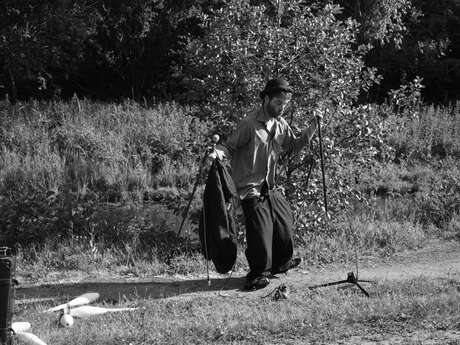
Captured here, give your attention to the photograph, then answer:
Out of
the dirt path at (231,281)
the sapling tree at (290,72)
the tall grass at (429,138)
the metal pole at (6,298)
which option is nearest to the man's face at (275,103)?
the sapling tree at (290,72)

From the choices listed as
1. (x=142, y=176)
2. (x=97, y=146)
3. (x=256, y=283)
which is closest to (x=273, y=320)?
(x=256, y=283)

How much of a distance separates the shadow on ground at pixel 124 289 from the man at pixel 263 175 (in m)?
0.45

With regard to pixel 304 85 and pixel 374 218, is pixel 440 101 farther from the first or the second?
pixel 304 85

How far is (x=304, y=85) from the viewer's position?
8766 mm

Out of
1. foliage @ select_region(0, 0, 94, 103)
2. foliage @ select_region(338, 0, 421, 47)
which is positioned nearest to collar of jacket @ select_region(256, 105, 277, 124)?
foliage @ select_region(338, 0, 421, 47)

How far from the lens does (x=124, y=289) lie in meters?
7.30

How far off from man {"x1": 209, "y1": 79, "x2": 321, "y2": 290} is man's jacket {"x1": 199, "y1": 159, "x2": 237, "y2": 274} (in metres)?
0.15

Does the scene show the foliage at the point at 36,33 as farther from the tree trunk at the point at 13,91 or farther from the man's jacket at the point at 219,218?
the man's jacket at the point at 219,218

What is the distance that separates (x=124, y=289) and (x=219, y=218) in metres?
1.25

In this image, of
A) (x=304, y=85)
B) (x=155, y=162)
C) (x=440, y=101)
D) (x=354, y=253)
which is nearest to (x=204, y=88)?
(x=304, y=85)

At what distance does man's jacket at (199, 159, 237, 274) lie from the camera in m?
6.88

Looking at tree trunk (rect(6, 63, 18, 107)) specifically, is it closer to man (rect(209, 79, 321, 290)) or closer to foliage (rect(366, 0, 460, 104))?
foliage (rect(366, 0, 460, 104))

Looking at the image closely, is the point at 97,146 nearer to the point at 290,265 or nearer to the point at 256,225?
the point at 290,265

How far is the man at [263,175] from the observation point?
6.93m
